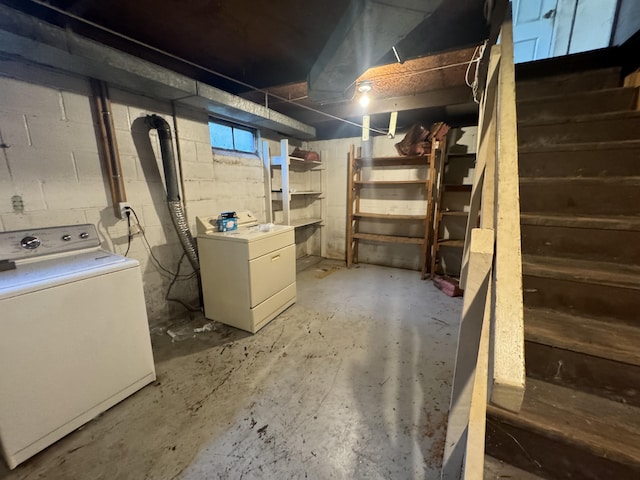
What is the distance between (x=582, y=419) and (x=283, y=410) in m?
1.29

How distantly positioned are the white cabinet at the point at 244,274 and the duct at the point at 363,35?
132 cm

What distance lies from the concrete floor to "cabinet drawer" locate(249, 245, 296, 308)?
0.33 metres

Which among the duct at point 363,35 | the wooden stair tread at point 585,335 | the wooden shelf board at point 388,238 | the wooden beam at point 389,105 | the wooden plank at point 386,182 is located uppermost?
the wooden beam at point 389,105

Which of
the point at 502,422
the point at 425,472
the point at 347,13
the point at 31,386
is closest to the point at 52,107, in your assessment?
the point at 31,386

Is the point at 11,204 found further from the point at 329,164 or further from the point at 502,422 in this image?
the point at 329,164

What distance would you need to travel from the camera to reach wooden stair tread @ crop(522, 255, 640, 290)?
0.92m

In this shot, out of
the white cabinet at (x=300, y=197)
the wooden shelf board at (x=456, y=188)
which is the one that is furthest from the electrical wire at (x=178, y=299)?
the wooden shelf board at (x=456, y=188)

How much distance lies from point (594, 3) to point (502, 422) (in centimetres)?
383

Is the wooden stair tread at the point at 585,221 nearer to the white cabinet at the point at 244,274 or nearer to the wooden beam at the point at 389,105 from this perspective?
the white cabinet at the point at 244,274

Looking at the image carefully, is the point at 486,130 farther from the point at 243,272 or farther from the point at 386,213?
the point at 386,213

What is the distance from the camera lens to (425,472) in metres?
1.14

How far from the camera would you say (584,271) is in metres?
0.99

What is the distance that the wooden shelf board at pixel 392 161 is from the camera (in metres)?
3.45

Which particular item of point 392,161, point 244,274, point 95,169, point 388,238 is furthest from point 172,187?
point 392,161
